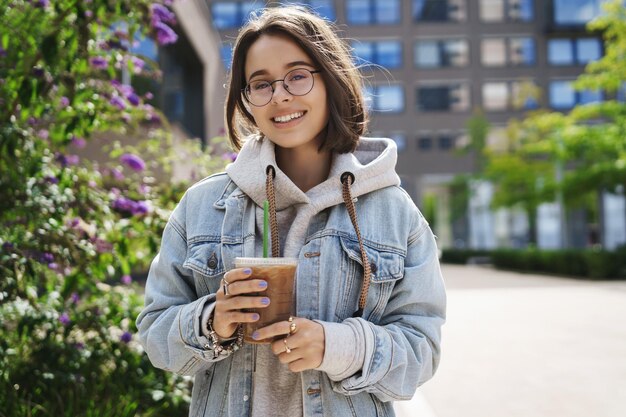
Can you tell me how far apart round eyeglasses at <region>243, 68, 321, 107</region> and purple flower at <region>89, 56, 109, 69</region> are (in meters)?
2.37

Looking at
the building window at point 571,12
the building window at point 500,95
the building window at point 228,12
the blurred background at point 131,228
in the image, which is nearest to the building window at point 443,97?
the building window at point 500,95

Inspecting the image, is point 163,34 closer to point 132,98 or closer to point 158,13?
point 158,13

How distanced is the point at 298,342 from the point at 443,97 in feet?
138

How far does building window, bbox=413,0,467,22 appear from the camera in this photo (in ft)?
138

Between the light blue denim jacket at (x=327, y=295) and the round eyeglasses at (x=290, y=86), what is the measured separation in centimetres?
26

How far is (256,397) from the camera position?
1730 millimetres

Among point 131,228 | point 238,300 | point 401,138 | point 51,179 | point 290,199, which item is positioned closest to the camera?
point 238,300

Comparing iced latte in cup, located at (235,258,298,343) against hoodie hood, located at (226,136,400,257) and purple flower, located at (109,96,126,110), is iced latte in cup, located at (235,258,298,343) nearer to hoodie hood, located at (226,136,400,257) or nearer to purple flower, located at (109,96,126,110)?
hoodie hood, located at (226,136,400,257)

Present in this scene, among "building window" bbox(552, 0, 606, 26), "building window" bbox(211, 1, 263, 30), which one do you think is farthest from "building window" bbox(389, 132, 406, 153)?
"building window" bbox(211, 1, 263, 30)

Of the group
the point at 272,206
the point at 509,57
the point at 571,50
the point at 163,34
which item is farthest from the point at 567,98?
the point at 272,206

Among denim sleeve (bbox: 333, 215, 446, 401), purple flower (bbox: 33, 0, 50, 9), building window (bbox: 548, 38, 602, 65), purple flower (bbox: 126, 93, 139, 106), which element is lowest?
denim sleeve (bbox: 333, 215, 446, 401)

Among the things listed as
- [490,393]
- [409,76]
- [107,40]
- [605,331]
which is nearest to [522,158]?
[409,76]

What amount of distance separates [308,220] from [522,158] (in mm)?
28483

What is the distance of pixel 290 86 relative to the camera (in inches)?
70.8
